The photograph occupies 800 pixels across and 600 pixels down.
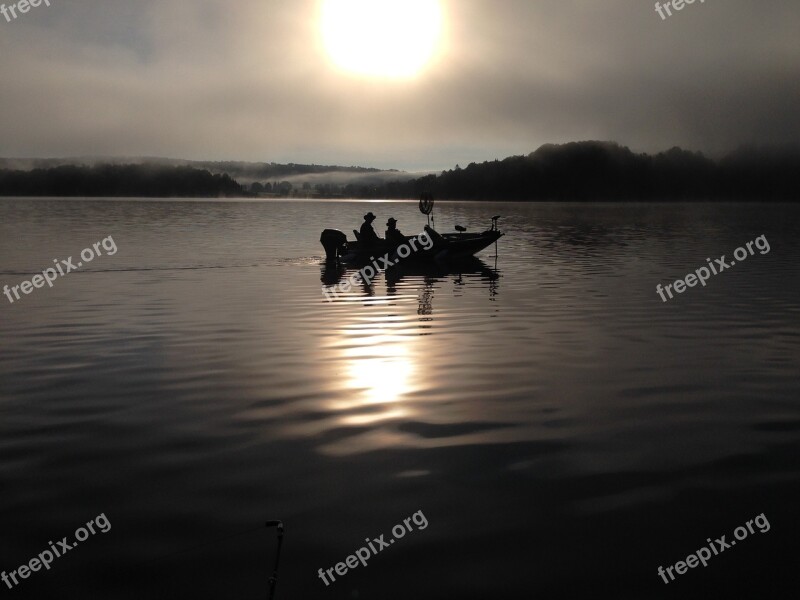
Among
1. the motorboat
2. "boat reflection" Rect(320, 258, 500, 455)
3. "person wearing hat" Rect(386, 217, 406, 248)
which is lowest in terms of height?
"boat reflection" Rect(320, 258, 500, 455)

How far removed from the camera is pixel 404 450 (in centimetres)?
999

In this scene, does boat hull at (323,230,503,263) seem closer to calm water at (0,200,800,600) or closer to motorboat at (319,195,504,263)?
motorboat at (319,195,504,263)

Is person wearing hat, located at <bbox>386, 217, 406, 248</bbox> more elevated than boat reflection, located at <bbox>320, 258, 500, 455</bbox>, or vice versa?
person wearing hat, located at <bbox>386, 217, 406, 248</bbox>

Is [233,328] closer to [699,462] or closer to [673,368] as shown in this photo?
[673,368]

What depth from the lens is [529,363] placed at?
15.7 metres

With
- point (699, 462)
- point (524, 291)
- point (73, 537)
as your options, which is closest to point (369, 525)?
point (73, 537)

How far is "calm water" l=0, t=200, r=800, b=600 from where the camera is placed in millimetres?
6891

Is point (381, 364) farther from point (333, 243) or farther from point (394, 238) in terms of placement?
point (333, 243)

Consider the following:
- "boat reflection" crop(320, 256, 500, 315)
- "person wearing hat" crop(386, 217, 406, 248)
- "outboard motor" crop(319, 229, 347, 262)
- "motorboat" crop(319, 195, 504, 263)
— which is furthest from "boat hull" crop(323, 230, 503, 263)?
"outboard motor" crop(319, 229, 347, 262)

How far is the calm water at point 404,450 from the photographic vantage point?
271 inches

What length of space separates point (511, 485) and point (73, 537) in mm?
5152

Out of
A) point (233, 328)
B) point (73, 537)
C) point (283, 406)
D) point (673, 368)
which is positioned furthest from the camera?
point (233, 328)

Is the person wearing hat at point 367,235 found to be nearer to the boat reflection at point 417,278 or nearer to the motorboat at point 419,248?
the motorboat at point 419,248

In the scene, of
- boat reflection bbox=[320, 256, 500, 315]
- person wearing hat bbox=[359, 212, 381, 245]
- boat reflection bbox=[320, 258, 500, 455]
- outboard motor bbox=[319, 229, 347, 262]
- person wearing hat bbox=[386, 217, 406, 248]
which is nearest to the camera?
boat reflection bbox=[320, 258, 500, 455]
